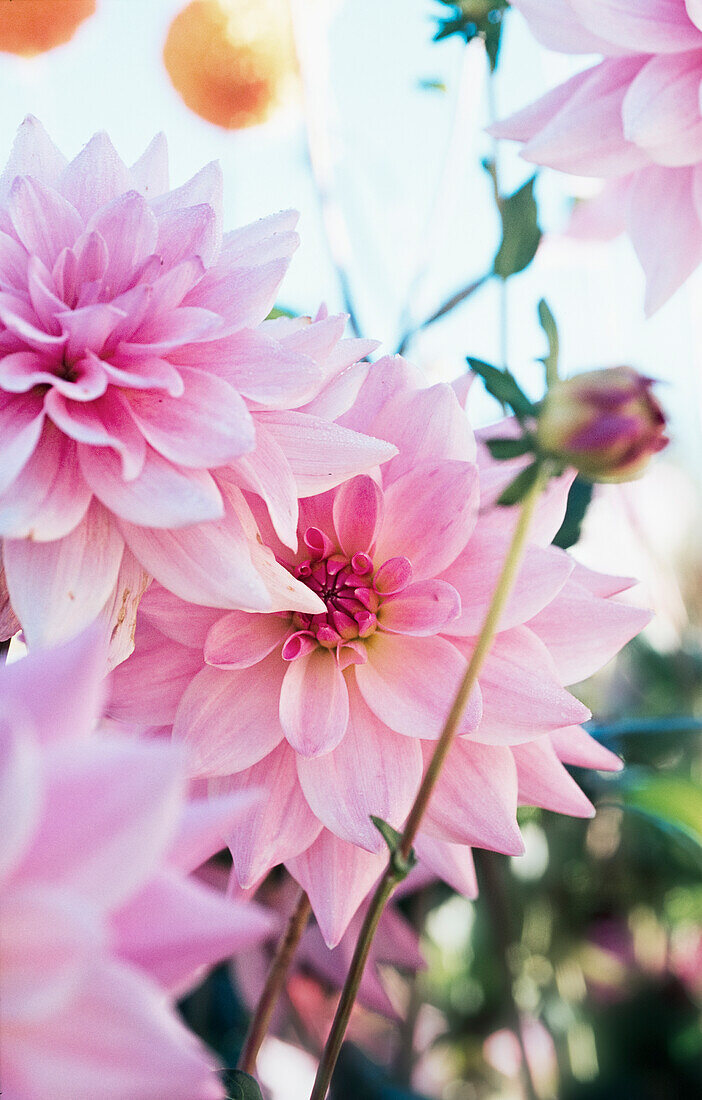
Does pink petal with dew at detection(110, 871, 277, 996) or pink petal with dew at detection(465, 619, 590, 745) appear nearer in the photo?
pink petal with dew at detection(110, 871, 277, 996)

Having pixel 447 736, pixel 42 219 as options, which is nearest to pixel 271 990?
pixel 447 736

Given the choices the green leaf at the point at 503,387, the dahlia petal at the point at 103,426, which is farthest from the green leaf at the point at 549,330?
the dahlia petal at the point at 103,426

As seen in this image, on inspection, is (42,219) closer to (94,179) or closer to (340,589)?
(94,179)

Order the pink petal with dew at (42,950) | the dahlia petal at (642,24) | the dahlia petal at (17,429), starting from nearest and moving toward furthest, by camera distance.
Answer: the pink petal with dew at (42,950) → the dahlia petal at (17,429) → the dahlia petal at (642,24)

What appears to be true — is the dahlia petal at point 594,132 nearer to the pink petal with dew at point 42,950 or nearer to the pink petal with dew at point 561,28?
the pink petal with dew at point 561,28

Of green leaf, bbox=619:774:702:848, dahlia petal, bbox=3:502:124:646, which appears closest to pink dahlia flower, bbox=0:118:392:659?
dahlia petal, bbox=3:502:124:646

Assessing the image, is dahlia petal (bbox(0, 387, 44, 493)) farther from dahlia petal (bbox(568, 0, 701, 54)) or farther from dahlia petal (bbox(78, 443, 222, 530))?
dahlia petal (bbox(568, 0, 701, 54))
